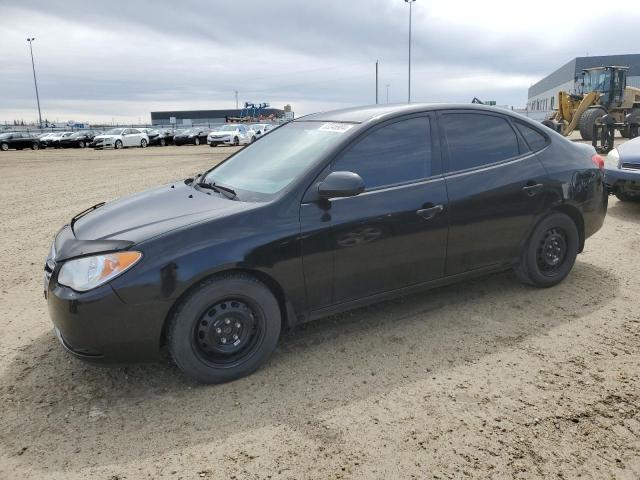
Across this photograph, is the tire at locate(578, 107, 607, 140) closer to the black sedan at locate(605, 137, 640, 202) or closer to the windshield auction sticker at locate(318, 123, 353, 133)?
the black sedan at locate(605, 137, 640, 202)

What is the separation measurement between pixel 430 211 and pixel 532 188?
110 centimetres

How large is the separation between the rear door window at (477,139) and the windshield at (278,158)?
33.6 inches

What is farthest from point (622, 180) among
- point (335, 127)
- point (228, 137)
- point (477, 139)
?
point (228, 137)

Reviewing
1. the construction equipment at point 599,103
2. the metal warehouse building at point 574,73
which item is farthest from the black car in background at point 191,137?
the metal warehouse building at point 574,73

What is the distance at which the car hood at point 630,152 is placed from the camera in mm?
6906

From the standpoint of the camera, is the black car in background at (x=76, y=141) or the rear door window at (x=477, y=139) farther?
the black car in background at (x=76, y=141)

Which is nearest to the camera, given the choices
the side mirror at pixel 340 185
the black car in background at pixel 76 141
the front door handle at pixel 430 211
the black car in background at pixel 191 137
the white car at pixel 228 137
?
the side mirror at pixel 340 185

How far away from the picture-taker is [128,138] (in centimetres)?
3431

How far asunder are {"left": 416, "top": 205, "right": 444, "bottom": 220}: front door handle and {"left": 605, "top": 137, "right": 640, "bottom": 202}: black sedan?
184 inches

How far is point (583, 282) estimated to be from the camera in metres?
4.65

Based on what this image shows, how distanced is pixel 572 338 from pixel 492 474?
1.66m

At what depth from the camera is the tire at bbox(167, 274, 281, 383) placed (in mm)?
2902

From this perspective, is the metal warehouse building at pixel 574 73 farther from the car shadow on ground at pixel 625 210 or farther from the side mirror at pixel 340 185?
the side mirror at pixel 340 185

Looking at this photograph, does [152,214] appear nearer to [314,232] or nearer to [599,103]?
[314,232]
